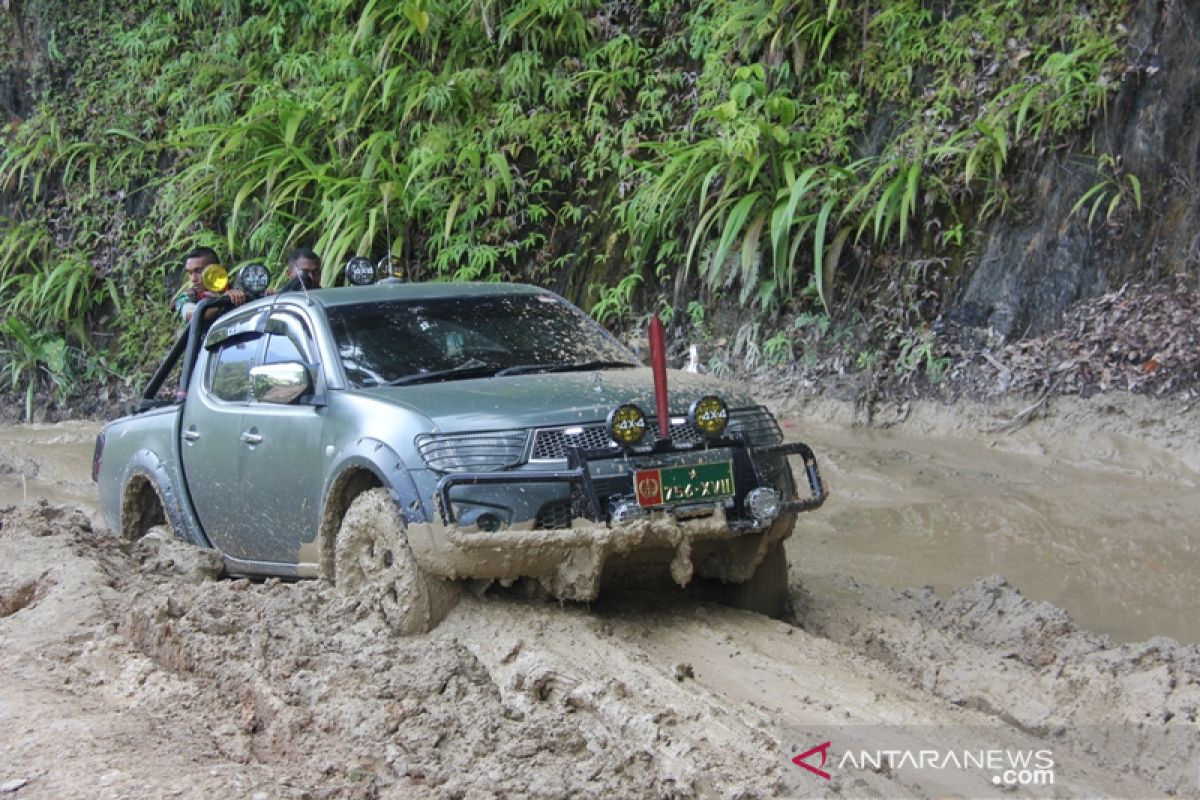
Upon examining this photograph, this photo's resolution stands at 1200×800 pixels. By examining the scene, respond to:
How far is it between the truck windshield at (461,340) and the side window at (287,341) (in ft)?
0.60

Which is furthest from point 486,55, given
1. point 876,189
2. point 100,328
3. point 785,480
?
point 785,480

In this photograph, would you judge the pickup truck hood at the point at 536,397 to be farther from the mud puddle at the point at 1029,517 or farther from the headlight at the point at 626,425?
the mud puddle at the point at 1029,517

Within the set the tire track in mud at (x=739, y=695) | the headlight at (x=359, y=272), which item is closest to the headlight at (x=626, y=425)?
the tire track in mud at (x=739, y=695)

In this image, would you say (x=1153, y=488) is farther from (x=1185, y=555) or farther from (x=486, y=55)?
(x=486, y=55)

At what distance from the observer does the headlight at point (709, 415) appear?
492 centimetres

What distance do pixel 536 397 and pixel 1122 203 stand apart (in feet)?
18.8

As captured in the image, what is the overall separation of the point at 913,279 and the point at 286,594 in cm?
601

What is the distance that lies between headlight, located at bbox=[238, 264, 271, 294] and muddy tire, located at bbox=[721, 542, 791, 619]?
3.14 meters

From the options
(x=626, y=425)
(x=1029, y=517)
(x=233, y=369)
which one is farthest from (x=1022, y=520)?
(x=233, y=369)

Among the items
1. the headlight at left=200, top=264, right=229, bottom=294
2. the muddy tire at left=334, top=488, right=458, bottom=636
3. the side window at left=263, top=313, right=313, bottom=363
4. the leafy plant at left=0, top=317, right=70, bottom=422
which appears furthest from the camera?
the leafy plant at left=0, top=317, right=70, bottom=422

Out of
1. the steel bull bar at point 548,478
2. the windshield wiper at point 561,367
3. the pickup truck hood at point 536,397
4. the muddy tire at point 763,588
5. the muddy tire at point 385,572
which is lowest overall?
the muddy tire at point 763,588

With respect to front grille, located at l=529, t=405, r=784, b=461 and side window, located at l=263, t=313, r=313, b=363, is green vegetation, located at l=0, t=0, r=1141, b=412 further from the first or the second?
side window, located at l=263, t=313, r=313, b=363

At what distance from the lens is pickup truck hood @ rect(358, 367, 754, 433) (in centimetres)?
475

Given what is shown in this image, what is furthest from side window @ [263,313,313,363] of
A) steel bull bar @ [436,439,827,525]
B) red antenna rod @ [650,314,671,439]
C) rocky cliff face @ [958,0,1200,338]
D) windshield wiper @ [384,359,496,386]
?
rocky cliff face @ [958,0,1200,338]
